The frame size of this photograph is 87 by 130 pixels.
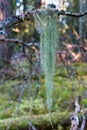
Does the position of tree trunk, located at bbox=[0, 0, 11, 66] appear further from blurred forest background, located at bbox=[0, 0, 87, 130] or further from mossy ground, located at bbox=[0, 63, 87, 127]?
mossy ground, located at bbox=[0, 63, 87, 127]

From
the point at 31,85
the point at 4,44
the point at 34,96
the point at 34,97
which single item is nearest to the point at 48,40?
the point at 34,96

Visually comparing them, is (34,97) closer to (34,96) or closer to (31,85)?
(34,96)

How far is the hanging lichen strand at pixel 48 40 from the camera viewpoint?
2.52 m

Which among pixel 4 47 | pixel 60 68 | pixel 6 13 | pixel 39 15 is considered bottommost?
pixel 60 68

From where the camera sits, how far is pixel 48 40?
2719mm

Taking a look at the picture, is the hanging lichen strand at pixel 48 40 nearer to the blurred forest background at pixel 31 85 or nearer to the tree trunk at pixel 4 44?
the blurred forest background at pixel 31 85

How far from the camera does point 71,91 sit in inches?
223

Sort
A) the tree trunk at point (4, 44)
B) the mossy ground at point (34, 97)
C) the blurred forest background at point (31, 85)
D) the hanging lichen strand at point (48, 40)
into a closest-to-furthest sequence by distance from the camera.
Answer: the hanging lichen strand at point (48, 40) < the blurred forest background at point (31, 85) < the mossy ground at point (34, 97) < the tree trunk at point (4, 44)

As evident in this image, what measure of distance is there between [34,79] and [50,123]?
234cm

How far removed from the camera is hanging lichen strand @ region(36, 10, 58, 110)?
2521mm

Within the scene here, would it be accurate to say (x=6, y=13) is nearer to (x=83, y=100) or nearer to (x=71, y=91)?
(x=71, y=91)

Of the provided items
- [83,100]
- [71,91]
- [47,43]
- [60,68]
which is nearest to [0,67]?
[60,68]

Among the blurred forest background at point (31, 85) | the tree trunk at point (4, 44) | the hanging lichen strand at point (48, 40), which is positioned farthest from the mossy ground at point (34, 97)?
the hanging lichen strand at point (48, 40)

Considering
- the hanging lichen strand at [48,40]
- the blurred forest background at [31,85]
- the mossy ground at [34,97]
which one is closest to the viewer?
the hanging lichen strand at [48,40]
